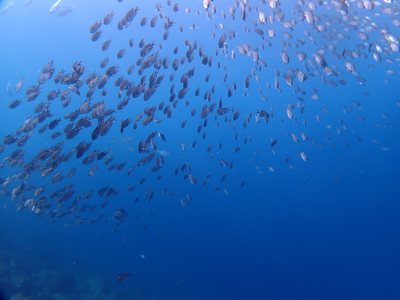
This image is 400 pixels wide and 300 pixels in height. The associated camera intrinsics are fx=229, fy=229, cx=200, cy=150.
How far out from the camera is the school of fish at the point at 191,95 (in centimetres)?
724

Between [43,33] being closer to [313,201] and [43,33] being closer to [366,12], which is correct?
[366,12]

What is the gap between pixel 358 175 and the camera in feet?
145

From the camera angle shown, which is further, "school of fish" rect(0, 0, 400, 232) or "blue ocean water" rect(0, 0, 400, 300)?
"blue ocean water" rect(0, 0, 400, 300)

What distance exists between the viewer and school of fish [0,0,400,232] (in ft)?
23.8

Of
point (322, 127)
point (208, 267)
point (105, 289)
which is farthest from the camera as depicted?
point (322, 127)

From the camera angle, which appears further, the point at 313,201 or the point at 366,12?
the point at 313,201

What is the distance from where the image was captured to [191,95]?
46.2 meters

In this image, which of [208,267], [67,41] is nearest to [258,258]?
[208,267]

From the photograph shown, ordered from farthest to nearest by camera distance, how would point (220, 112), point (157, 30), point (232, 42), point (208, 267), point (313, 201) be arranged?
1. point (313, 201)
2. point (208, 267)
3. point (157, 30)
4. point (232, 42)
5. point (220, 112)

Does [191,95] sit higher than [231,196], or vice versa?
[191,95]

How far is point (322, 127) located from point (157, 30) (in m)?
36.2

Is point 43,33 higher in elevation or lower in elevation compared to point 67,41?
higher

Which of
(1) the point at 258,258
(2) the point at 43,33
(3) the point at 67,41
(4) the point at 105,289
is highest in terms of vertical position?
(2) the point at 43,33

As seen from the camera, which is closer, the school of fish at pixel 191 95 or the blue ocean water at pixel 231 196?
the school of fish at pixel 191 95
